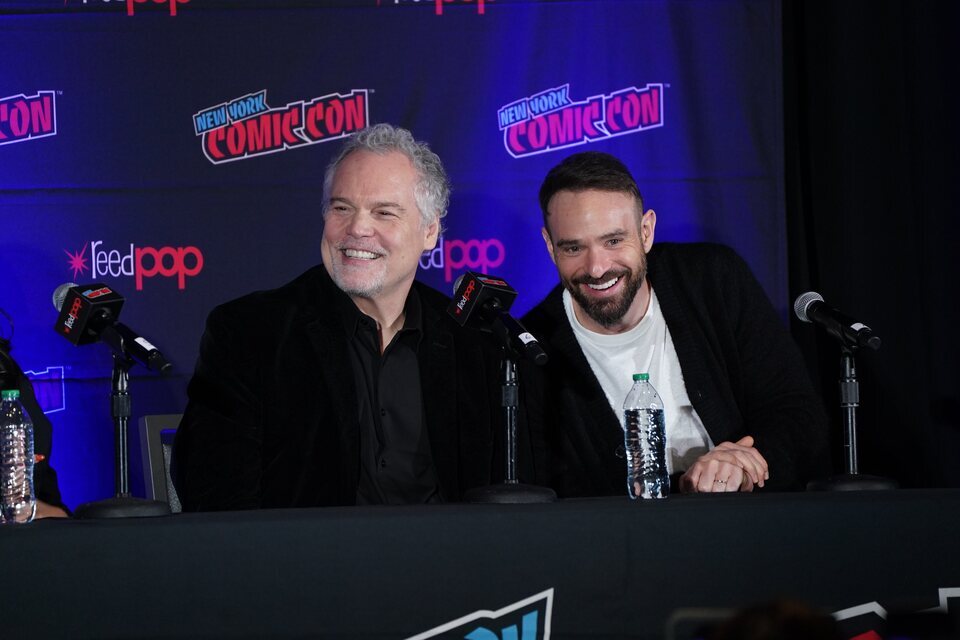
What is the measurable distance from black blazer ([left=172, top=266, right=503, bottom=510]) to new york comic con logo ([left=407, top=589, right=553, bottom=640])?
881 mm

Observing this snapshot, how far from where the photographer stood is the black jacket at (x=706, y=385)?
2.89 m

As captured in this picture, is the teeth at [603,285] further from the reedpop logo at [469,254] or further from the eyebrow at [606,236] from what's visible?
the reedpop logo at [469,254]

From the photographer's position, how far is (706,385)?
295 centimetres

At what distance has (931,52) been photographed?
3.54m

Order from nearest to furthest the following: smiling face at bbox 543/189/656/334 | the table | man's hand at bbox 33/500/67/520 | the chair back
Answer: the table → man's hand at bbox 33/500/67/520 → smiling face at bbox 543/189/656/334 → the chair back

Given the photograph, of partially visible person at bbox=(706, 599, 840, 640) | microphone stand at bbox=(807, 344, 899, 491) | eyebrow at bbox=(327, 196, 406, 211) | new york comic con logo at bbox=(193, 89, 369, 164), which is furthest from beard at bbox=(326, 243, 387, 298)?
partially visible person at bbox=(706, 599, 840, 640)

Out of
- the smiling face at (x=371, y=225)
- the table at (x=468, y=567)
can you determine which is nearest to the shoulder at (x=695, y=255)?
the smiling face at (x=371, y=225)

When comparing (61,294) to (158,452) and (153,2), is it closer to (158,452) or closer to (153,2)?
(158,452)

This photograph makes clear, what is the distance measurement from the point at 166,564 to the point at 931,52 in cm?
289

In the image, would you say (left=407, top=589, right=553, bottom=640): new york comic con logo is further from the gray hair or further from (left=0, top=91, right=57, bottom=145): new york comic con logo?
(left=0, top=91, right=57, bottom=145): new york comic con logo

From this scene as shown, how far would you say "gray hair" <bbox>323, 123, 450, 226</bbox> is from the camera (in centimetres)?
298

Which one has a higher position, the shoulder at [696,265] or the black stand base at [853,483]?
the shoulder at [696,265]

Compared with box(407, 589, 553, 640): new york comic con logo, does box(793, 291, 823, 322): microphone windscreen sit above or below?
above

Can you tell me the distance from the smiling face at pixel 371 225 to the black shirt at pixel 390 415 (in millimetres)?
89
